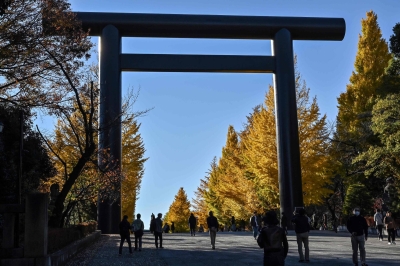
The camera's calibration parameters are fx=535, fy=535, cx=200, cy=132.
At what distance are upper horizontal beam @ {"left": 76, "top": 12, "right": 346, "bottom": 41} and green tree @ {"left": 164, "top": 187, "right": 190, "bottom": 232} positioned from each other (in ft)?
131

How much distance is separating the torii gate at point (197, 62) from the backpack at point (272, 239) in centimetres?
1911

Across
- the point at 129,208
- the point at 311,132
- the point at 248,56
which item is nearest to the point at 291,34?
the point at 248,56

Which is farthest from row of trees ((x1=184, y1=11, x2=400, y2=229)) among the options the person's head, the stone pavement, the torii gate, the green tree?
the green tree

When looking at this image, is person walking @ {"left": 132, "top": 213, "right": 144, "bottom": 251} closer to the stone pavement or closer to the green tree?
the stone pavement

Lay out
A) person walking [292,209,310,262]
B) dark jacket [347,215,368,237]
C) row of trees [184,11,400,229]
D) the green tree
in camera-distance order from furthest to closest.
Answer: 1. the green tree
2. row of trees [184,11,400,229]
3. person walking [292,209,310,262]
4. dark jacket [347,215,368,237]

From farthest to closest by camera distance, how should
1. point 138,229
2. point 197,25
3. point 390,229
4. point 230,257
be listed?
point 197,25 → point 390,229 → point 138,229 → point 230,257

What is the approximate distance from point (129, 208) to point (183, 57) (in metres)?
16.8

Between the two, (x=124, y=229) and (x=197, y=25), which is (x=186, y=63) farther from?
(x=124, y=229)

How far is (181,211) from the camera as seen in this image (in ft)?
224

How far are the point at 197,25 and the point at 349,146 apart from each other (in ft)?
40.8

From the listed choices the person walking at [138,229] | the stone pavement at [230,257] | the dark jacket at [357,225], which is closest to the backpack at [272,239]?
the dark jacket at [357,225]

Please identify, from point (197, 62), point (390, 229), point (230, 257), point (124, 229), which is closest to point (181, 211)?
point (197, 62)

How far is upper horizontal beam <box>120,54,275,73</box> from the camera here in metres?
26.8

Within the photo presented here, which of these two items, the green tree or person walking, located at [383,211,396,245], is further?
the green tree
